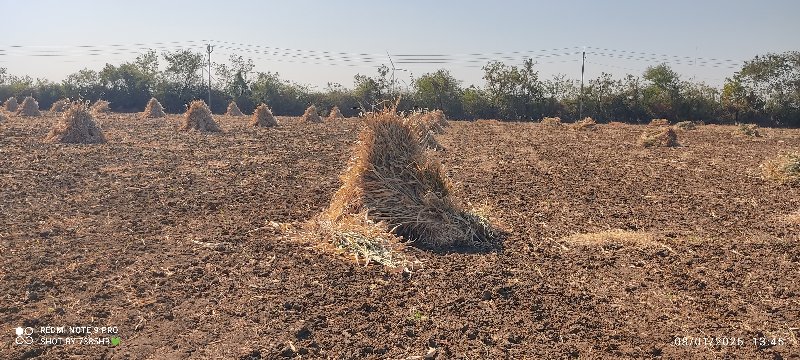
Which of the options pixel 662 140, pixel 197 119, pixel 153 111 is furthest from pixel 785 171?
pixel 153 111

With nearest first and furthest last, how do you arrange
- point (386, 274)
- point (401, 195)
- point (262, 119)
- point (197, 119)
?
point (386, 274) < point (401, 195) < point (197, 119) < point (262, 119)

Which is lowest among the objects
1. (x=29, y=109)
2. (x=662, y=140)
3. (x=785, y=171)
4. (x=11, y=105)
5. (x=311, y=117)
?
(x=785, y=171)

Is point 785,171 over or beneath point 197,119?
beneath

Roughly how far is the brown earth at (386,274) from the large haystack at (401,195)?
0.50 meters

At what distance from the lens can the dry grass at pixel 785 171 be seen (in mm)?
11742

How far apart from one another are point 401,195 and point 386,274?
5.87ft

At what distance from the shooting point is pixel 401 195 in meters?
7.69

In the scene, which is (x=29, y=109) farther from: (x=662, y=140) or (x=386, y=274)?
(x=386, y=274)

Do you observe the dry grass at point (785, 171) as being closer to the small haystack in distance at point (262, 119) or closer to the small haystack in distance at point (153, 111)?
the small haystack in distance at point (262, 119)

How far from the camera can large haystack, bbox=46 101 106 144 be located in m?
17.4

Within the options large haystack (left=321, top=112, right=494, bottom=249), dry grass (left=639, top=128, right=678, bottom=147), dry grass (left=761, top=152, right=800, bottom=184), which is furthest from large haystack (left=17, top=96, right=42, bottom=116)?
dry grass (left=761, top=152, right=800, bottom=184)

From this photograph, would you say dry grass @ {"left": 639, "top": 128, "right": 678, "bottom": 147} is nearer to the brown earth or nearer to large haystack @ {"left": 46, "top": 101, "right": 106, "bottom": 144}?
the brown earth

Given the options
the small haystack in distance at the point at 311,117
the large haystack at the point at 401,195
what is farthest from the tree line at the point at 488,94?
the large haystack at the point at 401,195

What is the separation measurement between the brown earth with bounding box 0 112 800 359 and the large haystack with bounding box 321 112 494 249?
1.65ft
